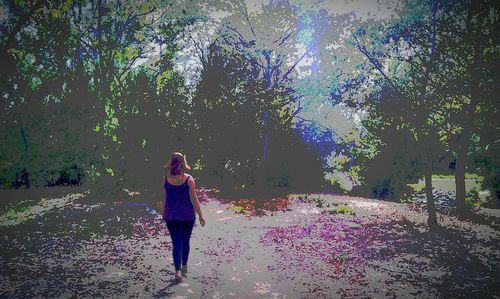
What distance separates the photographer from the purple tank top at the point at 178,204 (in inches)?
222

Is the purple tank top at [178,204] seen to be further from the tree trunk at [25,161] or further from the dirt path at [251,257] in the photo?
the tree trunk at [25,161]

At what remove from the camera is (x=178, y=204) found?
18.6 feet

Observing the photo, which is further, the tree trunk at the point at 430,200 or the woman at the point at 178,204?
the tree trunk at the point at 430,200

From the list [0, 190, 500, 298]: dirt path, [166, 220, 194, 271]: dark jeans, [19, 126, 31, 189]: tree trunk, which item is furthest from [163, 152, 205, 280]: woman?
[19, 126, 31, 189]: tree trunk

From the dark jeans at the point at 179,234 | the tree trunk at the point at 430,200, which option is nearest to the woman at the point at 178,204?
the dark jeans at the point at 179,234

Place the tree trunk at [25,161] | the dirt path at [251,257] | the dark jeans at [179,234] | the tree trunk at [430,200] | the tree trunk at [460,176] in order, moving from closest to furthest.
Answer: the dirt path at [251,257] → the dark jeans at [179,234] → the tree trunk at [430,200] → the tree trunk at [460,176] → the tree trunk at [25,161]

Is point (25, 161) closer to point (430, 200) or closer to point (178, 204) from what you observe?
point (178, 204)

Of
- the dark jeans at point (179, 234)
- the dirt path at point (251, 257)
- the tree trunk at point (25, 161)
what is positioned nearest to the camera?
the dirt path at point (251, 257)

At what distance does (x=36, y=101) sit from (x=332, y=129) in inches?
771

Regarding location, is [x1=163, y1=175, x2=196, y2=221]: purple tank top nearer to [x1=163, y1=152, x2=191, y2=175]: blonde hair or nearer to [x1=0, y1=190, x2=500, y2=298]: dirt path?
[x1=163, y1=152, x2=191, y2=175]: blonde hair

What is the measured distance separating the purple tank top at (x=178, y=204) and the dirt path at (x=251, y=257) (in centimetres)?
120

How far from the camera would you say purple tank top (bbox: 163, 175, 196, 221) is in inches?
222

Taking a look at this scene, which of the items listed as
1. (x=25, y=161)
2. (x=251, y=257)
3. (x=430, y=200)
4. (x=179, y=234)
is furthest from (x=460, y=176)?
(x=25, y=161)

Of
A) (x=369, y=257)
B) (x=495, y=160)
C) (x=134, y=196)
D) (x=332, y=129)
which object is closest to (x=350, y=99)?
(x=369, y=257)
